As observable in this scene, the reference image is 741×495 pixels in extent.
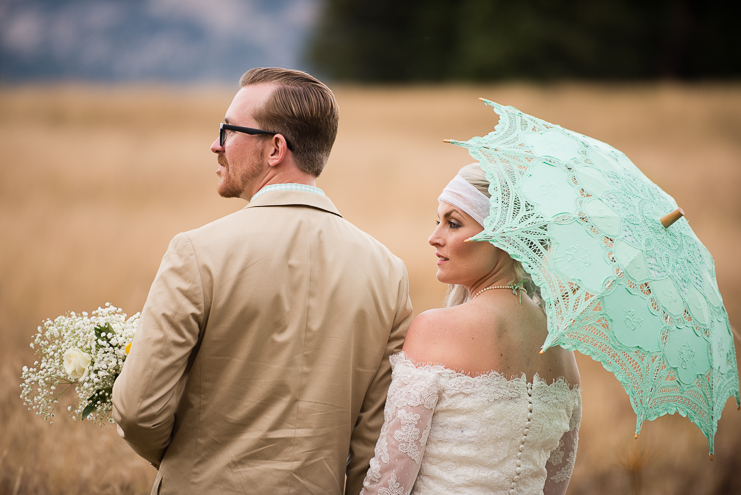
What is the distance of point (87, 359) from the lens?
231 centimetres

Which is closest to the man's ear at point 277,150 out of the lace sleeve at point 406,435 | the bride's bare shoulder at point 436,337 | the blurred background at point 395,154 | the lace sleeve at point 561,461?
the bride's bare shoulder at point 436,337

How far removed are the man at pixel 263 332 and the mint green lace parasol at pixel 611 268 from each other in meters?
0.59

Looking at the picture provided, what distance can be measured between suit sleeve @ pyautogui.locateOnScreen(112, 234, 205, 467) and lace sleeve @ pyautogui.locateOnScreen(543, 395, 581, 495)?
5.37ft

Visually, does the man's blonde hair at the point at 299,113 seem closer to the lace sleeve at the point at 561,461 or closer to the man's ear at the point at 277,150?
the man's ear at the point at 277,150

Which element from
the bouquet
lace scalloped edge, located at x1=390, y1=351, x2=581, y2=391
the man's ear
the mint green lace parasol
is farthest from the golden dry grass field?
the man's ear

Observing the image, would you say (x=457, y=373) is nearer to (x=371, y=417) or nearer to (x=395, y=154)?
(x=371, y=417)

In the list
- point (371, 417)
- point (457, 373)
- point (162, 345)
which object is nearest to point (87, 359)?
point (162, 345)

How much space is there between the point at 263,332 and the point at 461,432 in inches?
33.0

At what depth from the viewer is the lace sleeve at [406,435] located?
2.20 meters

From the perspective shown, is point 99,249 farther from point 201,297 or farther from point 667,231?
point 667,231

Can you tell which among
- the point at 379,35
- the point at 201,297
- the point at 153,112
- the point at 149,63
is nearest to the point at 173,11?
the point at 149,63

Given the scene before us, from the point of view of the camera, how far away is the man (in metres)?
2.01

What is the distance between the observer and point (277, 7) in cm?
16425

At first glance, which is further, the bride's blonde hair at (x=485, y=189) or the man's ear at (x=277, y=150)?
the bride's blonde hair at (x=485, y=189)
